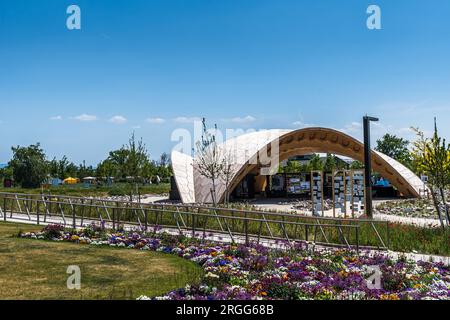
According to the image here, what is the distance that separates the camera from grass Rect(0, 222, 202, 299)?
641 centimetres

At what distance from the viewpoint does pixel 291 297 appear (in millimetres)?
6461

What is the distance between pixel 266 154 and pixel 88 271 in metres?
24.6

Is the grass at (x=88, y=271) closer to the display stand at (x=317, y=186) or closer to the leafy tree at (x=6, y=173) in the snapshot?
the display stand at (x=317, y=186)

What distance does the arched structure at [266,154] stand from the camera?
28.9 metres

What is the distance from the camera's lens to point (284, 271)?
7840 mm

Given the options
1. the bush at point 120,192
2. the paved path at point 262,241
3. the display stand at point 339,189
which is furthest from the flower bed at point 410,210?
the bush at point 120,192

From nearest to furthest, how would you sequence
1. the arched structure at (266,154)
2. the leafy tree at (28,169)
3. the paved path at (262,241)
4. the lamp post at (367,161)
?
the paved path at (262,241), the lamp post at (367,161), the arched structure at (266,154), the leafy tree at (28,169)

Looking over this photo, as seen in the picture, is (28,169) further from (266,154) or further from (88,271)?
(88,271)

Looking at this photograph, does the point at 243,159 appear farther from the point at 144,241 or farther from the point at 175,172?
the point at 144,241

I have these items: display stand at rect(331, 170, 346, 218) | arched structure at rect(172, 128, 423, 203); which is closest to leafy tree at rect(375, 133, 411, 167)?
arched structure at rect(172, 128, 423, 203)

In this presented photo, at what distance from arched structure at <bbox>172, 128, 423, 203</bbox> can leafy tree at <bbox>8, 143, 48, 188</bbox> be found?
69.4 ft

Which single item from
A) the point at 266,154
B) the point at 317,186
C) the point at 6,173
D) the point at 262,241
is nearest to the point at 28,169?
the point at 6,173

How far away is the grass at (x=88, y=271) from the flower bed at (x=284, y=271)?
483 mm
